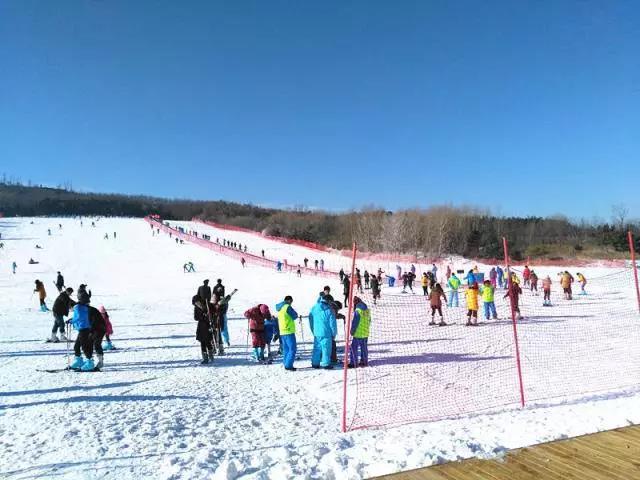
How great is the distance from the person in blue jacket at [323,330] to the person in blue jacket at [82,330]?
3.98 m

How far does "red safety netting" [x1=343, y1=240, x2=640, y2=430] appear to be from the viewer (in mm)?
7305

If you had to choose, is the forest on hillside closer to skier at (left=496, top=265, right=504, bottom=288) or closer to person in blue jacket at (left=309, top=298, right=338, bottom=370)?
skier at (left=496, top=265, right=504, bottom=288)

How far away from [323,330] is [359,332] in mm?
690

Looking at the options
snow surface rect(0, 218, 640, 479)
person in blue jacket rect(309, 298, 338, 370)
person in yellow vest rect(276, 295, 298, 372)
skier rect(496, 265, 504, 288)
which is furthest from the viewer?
skier rect(496, 265, 504, 288)

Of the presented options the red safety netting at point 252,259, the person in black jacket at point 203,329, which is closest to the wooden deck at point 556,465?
the person in black jacket at point 203,329

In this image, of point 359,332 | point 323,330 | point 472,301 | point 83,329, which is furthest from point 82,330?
point 472,301

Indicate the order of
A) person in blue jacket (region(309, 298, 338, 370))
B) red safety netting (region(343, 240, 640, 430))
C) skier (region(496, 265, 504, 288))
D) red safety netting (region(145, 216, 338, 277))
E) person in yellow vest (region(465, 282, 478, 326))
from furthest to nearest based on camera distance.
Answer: red safety netting (region(145, 216, 338, 277)) < skier (region(496, 265, 504, 288)) < person in yellow vest (region(465, 282, 478, 326)) < person in blue jacket (region(309, 298, 338, 370)) < red safety netting (region(343, 240, 640, 430))

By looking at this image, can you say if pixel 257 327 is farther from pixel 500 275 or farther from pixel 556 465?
pixel 500 275

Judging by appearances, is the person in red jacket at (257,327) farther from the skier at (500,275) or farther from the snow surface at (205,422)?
the skier at (500,275)

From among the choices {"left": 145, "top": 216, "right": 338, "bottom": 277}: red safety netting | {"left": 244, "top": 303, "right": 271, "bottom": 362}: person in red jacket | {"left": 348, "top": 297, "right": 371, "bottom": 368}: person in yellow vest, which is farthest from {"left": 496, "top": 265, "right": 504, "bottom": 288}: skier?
{"left": 244, "top": 303, "right": 271, "bottom": 362}: person in red jacket

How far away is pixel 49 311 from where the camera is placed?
18.3m

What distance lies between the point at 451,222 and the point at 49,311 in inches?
2420

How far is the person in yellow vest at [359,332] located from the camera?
9352 mm

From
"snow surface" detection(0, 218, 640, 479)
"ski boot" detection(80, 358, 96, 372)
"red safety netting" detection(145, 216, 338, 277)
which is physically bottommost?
"snow surface" detection(0, 218, 640, 479)
